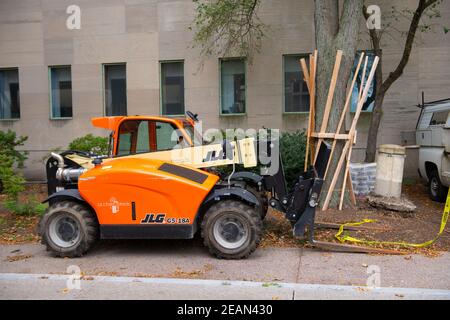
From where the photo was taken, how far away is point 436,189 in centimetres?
1049

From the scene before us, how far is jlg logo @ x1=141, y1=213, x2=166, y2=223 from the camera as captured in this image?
6.31 meters

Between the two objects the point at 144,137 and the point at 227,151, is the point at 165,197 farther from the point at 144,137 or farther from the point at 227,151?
the point at 227,151

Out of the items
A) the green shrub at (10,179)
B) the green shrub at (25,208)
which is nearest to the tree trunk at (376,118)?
the green shrub at (25,208)

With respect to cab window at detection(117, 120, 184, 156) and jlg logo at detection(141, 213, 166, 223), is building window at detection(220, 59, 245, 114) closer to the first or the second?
cab window at detection(117, 120, 184, 156)

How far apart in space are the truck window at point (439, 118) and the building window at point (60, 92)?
11552mm

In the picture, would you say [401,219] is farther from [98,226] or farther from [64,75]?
[64,75]

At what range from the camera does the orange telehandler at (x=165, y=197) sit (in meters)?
6.30

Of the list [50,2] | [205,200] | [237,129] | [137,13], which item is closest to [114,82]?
[137,13]

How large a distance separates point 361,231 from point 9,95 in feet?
45.2

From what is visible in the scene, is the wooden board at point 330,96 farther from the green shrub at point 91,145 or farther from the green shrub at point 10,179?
the green shrub at point 10,179

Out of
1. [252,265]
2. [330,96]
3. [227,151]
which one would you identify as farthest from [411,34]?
[252,265]

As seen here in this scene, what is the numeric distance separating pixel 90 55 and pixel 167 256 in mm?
10304

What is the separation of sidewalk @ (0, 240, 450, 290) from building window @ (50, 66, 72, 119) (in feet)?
30.1

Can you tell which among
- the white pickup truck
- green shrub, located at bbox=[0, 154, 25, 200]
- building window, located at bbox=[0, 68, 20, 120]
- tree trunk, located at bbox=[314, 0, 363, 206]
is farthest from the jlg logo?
building window, located at bbox=[0, 68, 20, 120]
